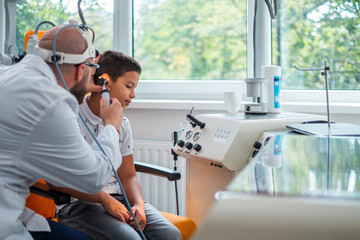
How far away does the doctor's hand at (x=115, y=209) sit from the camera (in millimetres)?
1432

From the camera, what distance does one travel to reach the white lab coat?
99cm

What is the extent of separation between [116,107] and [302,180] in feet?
2.56

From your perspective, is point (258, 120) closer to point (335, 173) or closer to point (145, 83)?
point (335, 173)

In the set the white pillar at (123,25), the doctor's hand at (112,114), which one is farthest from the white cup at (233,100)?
the white pillar at (123,25)

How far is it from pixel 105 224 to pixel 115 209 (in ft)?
0.21

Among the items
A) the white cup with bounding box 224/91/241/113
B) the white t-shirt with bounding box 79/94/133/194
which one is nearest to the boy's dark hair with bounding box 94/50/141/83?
the white t-shirt with bounding box 79/94/133/194

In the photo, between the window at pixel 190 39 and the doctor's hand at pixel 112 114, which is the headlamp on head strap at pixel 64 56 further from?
the window at pixel 190 39

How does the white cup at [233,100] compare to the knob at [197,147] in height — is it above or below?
above

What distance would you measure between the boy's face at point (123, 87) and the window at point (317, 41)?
42.9 inches

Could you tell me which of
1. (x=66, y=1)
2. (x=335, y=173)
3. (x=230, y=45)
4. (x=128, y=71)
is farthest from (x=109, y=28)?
(x=335, y=173)

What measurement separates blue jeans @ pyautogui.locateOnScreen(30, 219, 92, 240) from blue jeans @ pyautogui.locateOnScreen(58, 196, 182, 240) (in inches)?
2.1

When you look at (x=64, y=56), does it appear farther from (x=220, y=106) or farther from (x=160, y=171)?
(x=220, y=106)

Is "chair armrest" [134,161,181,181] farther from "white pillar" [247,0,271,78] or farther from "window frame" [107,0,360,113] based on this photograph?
"white pillar" [247,0,271,78]

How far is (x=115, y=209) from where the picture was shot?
4.72ft
